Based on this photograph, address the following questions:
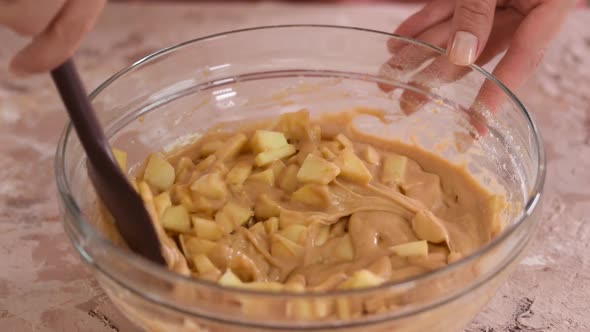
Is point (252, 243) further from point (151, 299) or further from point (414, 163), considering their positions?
point (414, 163)

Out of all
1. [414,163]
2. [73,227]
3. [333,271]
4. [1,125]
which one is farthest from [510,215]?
[1,125]

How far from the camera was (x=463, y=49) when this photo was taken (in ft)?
4.94

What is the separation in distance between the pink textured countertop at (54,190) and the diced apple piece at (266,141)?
438mm

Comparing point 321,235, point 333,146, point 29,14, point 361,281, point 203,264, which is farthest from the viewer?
point 333,146

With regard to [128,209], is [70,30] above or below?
above

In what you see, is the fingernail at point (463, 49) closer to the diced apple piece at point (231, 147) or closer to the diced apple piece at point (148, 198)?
the diced apple piece at point (231, 147)

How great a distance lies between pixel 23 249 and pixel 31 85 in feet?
2.20

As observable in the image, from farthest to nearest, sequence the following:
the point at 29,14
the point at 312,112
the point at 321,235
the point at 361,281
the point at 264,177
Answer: the point at 312,112
the point at 264,177
the point at 321,235
the point at 361,281
the point at 29,14

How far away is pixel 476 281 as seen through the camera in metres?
1.09

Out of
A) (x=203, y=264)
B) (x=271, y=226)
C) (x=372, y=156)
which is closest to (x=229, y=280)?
(x=203, y=264)

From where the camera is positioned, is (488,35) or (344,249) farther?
(488,35)

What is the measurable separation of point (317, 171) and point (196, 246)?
28cm

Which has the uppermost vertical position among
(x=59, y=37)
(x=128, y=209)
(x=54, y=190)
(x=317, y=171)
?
(x=59, y=37)

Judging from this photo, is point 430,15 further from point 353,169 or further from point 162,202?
point 162,202
